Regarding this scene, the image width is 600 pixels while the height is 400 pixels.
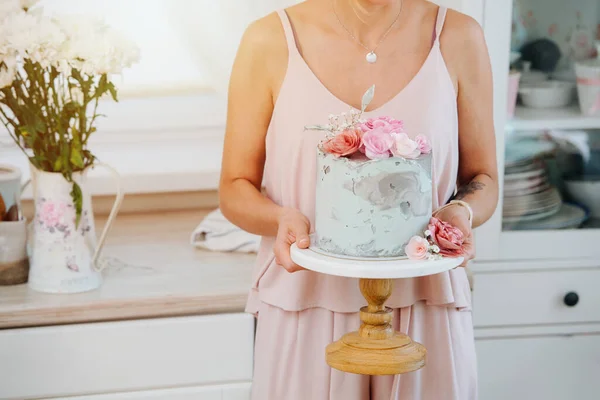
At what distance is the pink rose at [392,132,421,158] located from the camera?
109 cm

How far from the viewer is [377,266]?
3.51 ft

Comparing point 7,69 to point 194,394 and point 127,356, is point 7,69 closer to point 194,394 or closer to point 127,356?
point 127,356

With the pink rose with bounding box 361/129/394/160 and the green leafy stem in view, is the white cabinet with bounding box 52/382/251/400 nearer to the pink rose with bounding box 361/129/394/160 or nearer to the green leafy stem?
the green leafy stem

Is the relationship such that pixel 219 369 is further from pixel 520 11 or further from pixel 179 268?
pixel 520 11

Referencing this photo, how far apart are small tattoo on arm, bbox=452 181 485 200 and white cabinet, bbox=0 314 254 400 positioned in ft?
2.04

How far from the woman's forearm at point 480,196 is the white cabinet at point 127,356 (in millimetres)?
637

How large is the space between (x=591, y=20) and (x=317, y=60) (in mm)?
1036

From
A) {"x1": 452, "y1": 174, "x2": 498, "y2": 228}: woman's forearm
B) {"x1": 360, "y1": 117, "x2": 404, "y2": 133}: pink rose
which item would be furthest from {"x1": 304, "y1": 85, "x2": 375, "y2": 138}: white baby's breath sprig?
{"x1": 452, "y1": 174, "x2": 498, "y2": 228}: woman's forearm

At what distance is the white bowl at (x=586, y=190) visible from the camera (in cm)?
215

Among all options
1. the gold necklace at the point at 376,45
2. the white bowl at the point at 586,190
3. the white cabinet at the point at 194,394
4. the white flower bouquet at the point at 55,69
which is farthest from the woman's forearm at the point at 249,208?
the white bowl at the point at 586,190

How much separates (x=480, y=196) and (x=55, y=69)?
2.82ft

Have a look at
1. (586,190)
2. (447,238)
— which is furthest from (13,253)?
(586,190)

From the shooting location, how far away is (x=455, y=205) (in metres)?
1.22

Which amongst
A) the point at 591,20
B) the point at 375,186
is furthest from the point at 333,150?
the point at 591,20
